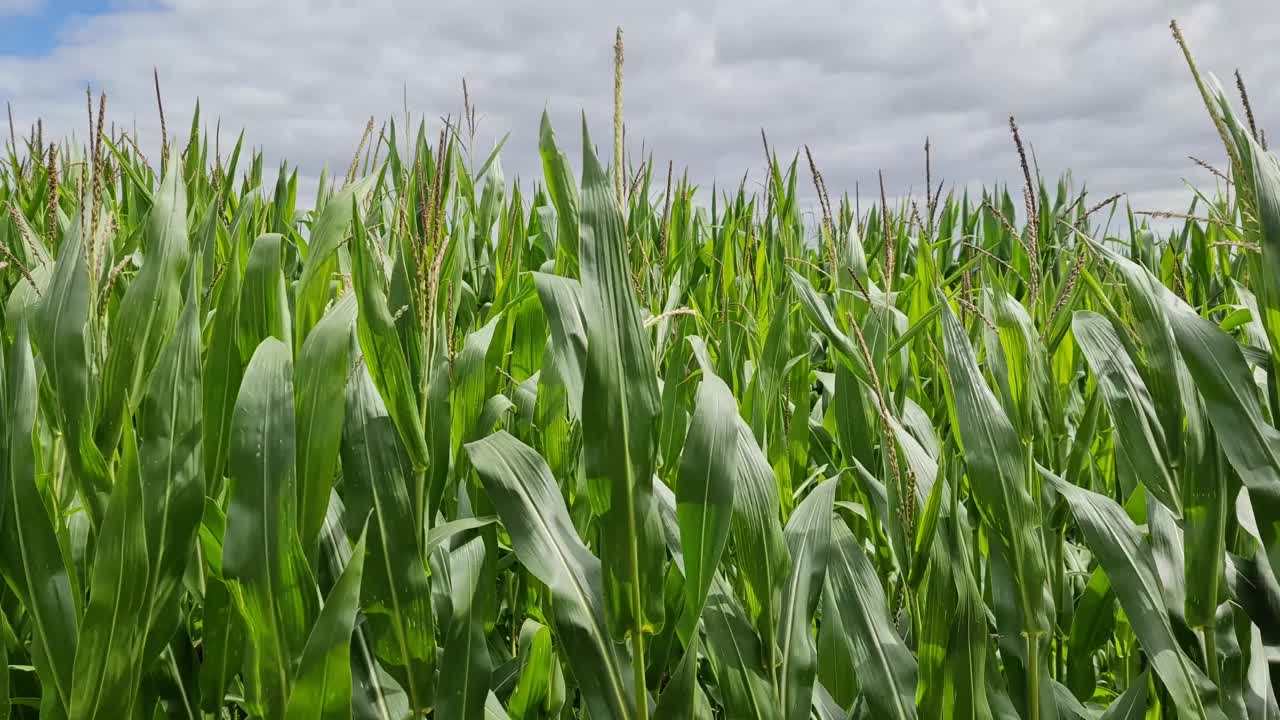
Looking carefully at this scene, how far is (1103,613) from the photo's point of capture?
119cm

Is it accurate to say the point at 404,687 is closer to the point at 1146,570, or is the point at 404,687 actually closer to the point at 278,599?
the point at 278,599

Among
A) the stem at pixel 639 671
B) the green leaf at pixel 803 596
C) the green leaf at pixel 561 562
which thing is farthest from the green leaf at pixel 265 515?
the green leaf at pixel 803 596

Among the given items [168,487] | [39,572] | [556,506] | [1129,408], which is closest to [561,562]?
[556,506]

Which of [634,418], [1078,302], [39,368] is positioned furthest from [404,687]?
[1078,302]

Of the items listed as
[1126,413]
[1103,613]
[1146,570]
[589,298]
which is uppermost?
[589,298]

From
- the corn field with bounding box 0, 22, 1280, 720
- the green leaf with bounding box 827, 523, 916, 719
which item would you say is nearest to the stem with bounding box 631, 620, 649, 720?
the corn field with bounding box 0, 22, 1280, 720

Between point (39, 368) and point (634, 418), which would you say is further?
point (39, 368)

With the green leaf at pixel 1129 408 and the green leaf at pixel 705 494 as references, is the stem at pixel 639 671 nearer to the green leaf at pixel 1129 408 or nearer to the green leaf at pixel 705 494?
the green leaf at pixel 705 494

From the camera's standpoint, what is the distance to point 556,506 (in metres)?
0.82

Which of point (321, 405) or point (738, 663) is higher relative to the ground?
point (321, 405)

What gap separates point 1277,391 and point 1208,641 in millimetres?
311

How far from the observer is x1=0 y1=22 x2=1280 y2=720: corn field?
75cm

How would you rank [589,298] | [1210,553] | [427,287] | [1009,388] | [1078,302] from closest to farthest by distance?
1. [589,298]
2. [427,287]
3. [1210,553]
4. [1009,388]
5. [1078,302]

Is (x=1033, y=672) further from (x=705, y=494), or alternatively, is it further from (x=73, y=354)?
(x=73, y=354)
